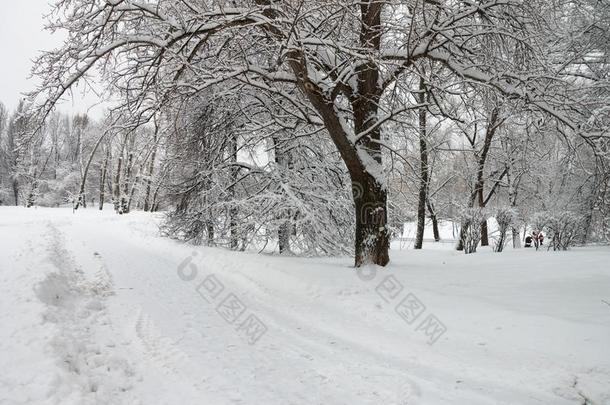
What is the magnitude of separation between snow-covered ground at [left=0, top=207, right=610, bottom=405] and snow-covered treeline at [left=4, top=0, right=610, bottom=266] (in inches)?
66.3

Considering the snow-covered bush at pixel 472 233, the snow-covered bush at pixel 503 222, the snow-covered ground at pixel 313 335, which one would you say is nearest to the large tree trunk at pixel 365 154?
the snow-covered ground at pixel 313 335

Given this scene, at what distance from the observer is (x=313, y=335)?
16.1 ft

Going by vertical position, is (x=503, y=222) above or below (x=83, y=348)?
above

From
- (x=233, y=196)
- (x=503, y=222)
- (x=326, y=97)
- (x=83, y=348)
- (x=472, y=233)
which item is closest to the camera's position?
(x=83, y=348)

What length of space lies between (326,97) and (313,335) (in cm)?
424

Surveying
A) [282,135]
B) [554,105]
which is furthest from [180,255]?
[554,105]

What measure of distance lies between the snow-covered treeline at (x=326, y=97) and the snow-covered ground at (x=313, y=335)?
1.68 m

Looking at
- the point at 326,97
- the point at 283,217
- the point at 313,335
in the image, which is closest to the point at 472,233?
the point at 283,217

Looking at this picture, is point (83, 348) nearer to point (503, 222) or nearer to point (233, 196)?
point (233, 196)

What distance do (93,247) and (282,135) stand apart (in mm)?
6300

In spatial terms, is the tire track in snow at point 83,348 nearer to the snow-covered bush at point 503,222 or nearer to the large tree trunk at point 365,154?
the large tree trunk at point 365,154

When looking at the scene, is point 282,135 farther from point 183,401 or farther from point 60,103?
point 183,401

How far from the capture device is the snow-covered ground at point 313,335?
3.38m

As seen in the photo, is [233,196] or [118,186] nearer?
[233,196]
